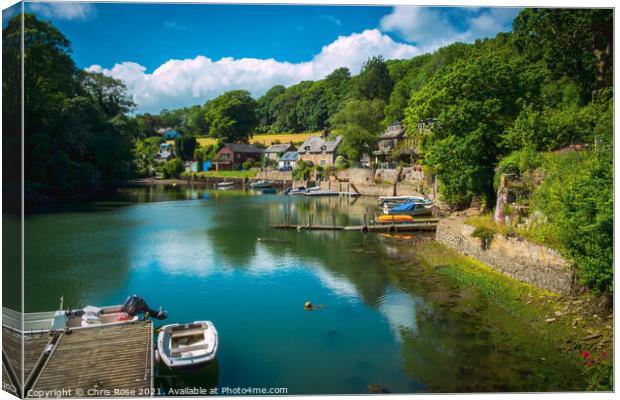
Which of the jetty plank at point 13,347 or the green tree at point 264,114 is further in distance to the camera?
the green tree at point 264,114

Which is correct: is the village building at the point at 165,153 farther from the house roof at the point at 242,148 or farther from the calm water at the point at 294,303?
the calm water at the point at 294,303

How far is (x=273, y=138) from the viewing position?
68.4m

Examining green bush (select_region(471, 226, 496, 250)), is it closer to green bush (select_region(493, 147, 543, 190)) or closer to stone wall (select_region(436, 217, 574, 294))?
stone wall (select_region(436, 217, 574, 294))

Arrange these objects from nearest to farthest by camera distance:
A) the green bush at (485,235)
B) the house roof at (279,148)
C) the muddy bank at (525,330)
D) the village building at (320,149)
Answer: the muddy bank at (525,330)
the green bush at (485,235)
the village building at (320,149)
the house roof at (279,148)

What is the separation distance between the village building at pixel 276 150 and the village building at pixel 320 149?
4.46 meters

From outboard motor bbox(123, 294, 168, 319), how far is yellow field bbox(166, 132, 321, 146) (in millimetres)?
47278

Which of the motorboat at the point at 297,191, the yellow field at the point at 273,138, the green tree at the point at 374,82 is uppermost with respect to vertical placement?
the green tree at the point at 374,82

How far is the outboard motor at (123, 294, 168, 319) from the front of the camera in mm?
10914

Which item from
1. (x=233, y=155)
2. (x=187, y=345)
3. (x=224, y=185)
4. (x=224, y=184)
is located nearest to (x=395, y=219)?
(x=187, y=345)

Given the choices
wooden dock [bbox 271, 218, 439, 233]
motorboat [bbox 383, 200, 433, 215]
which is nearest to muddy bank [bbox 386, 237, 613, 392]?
wooden dock [bbox 271, 218, 439, 233]

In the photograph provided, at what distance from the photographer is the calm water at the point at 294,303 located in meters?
8.68

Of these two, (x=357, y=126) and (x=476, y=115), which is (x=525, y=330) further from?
(x=357, y=126)

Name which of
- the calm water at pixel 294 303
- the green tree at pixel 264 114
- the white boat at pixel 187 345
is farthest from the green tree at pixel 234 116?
the white boat at pixel 187 345

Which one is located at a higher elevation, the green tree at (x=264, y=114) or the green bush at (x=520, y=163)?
the green tree at (x=264, y=114)
